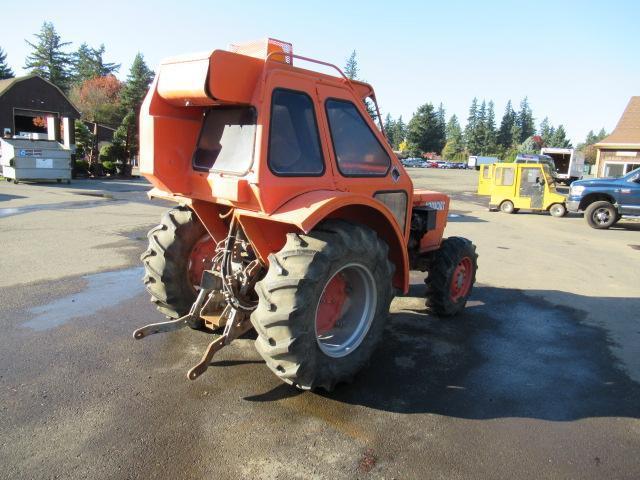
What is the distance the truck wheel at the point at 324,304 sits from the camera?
330 centimetres

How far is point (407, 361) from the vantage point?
4566mm

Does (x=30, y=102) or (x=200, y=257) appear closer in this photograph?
(x=200, y=257)

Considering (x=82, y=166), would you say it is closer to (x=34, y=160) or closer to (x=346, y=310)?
(x=34, y=160)

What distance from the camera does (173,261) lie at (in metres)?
4.51

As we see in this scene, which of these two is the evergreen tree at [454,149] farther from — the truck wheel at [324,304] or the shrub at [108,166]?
the truck wheel at [324,304]

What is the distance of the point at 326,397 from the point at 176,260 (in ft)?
6.20

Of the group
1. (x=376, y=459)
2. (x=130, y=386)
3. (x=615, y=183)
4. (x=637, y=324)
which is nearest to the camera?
(x=376, y=459)

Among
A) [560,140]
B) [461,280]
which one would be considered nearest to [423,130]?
[560,140]

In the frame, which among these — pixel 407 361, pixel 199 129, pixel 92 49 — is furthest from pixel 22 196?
pixel 92 49

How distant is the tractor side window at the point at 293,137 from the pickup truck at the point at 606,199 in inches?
553

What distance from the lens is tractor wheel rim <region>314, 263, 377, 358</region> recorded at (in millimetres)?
3992

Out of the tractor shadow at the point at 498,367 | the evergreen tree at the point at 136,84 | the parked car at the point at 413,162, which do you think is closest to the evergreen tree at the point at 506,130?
the parked car at the point at 413,162

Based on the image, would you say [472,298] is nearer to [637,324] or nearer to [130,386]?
[637,324]

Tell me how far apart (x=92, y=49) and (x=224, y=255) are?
84.4 metres
